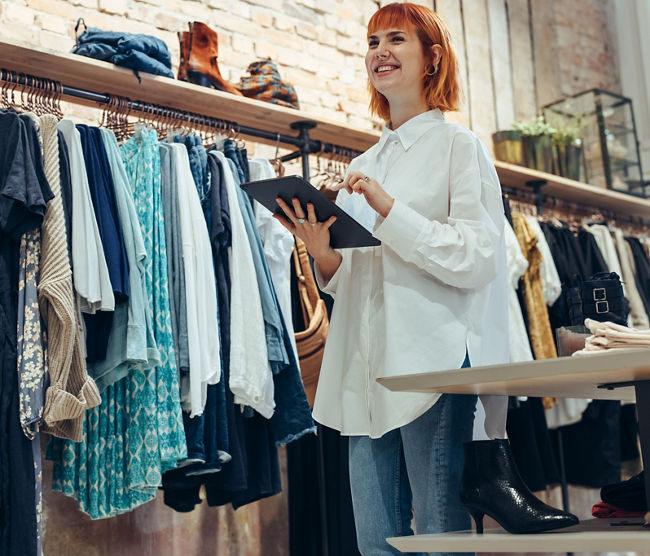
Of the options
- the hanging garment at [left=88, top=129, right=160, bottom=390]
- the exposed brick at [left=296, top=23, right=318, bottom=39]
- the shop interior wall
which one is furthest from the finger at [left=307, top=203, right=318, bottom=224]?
the exposed brick at [left=296, top=23, right=318, bottom=39]

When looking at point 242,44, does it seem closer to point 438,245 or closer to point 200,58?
point 200,58

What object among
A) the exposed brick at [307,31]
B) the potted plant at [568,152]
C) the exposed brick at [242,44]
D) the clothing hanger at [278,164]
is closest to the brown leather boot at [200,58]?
the clothing hanger at [278,164]

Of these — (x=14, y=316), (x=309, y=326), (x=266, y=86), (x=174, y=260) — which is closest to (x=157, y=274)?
(x=174, y=260)

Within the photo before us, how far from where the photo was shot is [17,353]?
214 cm

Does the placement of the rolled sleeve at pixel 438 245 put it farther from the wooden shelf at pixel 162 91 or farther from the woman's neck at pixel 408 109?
the wooden shelf at pixel 162 91

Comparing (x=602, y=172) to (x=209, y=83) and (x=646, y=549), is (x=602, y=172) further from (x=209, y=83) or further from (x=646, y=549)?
(x=646, y=549)

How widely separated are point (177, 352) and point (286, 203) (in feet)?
2.87

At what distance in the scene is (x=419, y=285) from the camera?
1674 millimetres

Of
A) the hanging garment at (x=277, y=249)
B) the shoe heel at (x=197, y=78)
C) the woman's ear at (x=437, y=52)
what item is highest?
the shoe heel at (x=197, y=78)

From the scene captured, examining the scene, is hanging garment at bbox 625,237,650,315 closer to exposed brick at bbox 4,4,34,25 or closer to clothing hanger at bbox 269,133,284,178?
clothing hanger at bbox 269,133,284,178

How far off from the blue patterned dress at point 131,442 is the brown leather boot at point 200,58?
92 centimetres

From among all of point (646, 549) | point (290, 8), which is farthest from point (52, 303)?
point (290, 8)

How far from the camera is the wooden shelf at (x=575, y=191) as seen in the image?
414 centimetres

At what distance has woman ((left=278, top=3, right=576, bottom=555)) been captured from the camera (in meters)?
1.58
